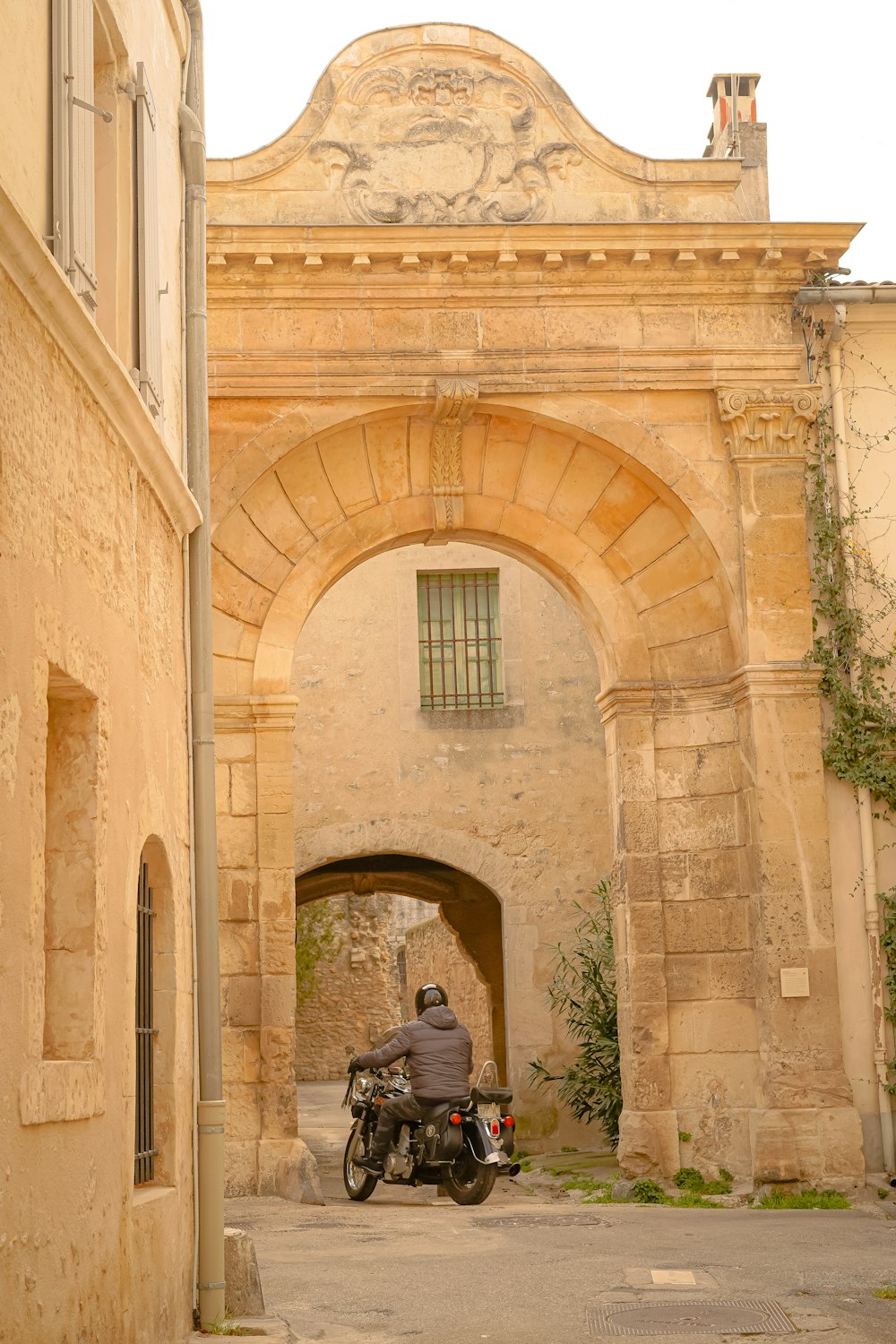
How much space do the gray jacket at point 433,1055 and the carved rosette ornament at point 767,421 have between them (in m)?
4.42

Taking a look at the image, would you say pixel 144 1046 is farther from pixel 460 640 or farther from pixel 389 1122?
pixel 460 640

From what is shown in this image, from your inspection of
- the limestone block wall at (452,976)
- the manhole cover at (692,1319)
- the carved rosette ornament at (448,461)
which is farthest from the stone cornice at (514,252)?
the limestone block wall at (452,976)

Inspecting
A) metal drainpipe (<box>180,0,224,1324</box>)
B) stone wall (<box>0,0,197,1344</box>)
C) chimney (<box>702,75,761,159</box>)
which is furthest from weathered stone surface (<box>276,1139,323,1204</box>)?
chimney (<box>702,75,761,159</box>)

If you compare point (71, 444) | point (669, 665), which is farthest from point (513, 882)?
point (71, 444)

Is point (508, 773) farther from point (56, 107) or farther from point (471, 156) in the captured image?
point (56, 107)

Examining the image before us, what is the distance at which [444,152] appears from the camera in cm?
1146

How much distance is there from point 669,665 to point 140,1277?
721 cm

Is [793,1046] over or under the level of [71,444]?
under

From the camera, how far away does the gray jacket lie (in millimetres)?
10625

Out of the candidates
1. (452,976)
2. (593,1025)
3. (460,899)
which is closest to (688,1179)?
(593,1025)

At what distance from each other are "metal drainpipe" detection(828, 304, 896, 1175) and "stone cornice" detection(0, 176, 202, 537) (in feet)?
19.3

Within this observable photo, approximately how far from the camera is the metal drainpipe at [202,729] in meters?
A: 6.46

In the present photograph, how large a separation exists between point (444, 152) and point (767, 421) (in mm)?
2987

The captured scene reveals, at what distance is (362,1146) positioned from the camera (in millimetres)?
11141
